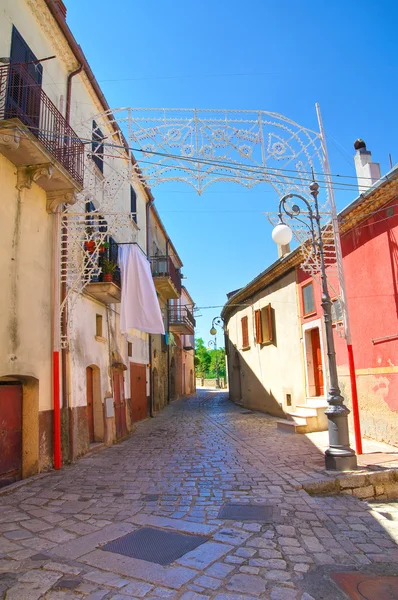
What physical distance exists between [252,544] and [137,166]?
6.65 m

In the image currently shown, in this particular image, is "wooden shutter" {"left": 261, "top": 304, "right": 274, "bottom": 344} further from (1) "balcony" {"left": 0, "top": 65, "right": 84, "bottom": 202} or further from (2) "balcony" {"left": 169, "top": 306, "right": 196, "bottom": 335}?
(1) "balcony" {"left": 0, "top": 65, "right": 84, "bottom": 202}

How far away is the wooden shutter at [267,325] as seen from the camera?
49.1 ft

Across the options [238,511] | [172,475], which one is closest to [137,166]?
[172,475]

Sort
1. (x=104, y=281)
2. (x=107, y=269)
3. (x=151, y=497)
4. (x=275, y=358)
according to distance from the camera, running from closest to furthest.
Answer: (x=151, y=497), (x=104, y=281), (x=107, y=269), (x=275, y=358)

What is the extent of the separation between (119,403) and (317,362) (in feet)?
19.3

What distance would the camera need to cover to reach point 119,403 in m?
11.3

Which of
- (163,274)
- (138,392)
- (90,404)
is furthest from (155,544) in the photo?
(163,274)

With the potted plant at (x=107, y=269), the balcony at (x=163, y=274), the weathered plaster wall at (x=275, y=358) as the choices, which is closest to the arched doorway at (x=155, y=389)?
the balcony at (x=163, y=274)

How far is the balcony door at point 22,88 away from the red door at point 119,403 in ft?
22.3

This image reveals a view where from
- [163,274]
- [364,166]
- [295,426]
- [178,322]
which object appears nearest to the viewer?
[364,166]

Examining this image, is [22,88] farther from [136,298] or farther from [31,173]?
[136,298]

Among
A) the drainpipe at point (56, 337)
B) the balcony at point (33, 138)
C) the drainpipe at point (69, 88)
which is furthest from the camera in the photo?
the drainpipe at point (69, 88)

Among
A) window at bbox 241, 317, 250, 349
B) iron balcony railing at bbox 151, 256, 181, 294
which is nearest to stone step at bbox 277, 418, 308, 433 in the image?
window at bbox 241, 317, 250, 349

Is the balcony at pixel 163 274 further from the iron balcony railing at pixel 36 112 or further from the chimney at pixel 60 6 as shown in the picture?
the chimney at pixel 60 6
